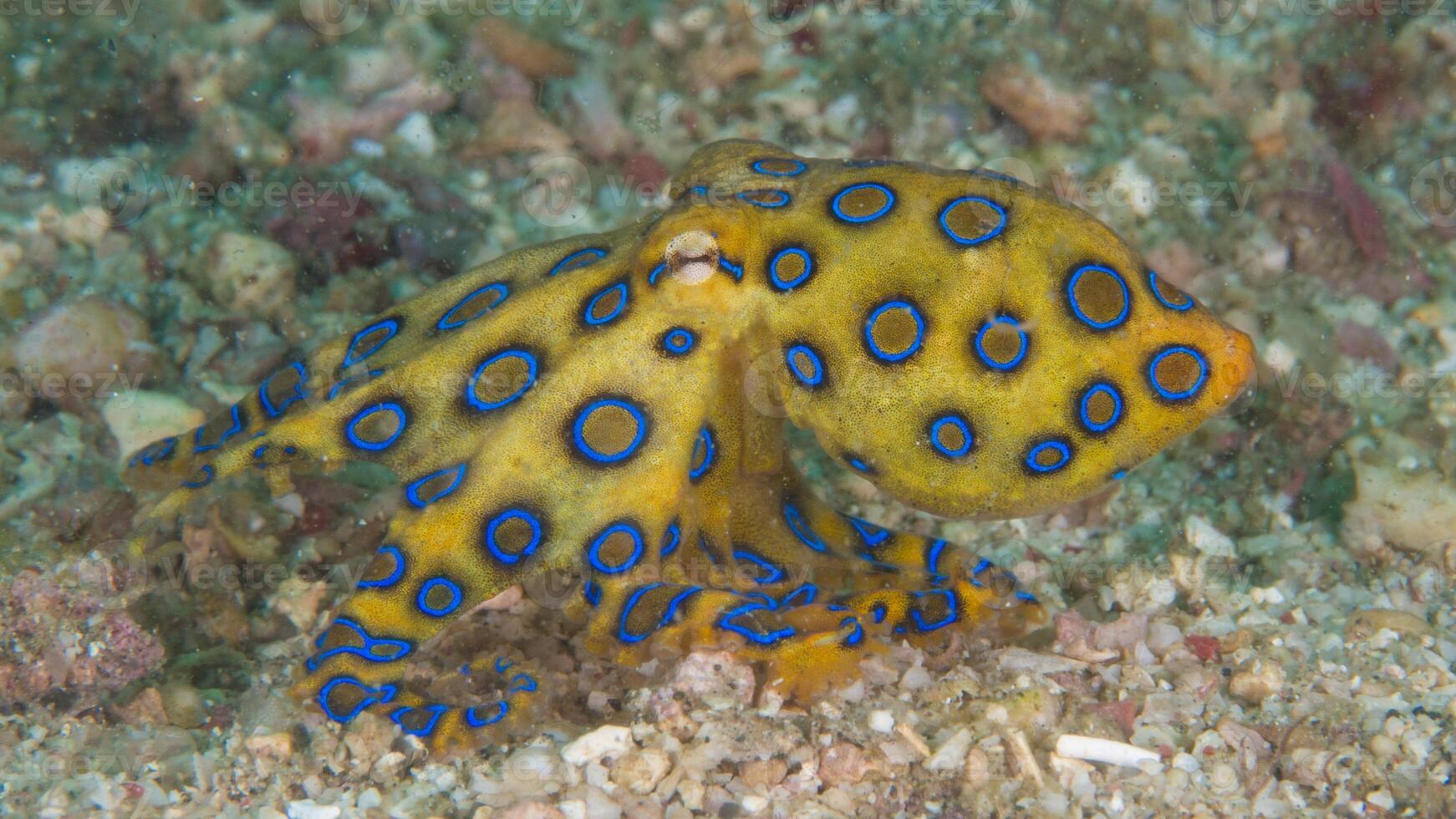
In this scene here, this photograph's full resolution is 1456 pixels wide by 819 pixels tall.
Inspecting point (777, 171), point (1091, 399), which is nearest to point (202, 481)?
point (777, 171)

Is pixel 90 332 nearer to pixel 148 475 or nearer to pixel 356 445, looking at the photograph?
pixel 148 475

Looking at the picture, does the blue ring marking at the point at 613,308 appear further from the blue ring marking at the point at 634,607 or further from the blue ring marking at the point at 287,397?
the blue ring marking at the point at 287,397

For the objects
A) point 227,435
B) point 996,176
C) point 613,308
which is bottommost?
point 227,435

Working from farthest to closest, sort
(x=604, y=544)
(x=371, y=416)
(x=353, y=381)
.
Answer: (x=353, y=381) → (x=371, y=416) → (x=604, y=544)

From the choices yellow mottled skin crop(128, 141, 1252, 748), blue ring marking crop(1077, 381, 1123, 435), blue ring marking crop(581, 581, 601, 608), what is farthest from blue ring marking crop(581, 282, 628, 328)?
blue ring marking crop(1077, 381, 1123, 435)

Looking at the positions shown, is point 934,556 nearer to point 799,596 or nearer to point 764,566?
point 799,596

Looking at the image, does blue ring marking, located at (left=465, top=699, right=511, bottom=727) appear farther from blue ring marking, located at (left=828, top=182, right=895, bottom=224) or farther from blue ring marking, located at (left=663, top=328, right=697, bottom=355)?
blue ring marking, located at (left=828, top=182, right=895, bottom=224)
